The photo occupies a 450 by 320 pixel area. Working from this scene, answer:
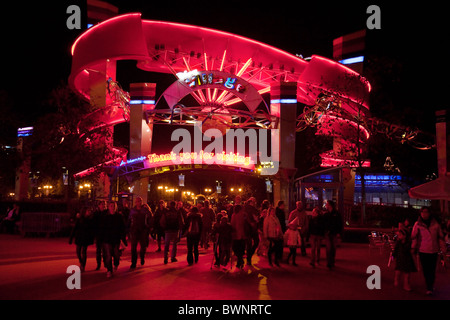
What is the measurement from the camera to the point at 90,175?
82.9ft

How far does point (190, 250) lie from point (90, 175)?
14.6 meters

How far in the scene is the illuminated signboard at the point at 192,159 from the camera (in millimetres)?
25031

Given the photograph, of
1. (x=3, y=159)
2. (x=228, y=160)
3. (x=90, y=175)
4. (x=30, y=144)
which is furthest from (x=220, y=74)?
(x=3, y=159)

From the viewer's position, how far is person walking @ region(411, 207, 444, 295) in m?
8.78

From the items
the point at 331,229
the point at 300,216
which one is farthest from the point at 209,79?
the point at 331,229

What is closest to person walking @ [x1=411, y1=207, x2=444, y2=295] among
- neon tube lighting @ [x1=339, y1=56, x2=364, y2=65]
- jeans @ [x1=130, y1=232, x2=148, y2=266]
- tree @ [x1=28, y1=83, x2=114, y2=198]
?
jeans @ [x1=130, y1=232, x2=148, y2=266]

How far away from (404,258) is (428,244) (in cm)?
63

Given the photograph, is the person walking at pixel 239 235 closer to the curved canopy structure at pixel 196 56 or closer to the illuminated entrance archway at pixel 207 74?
the illuminated entrance archway at pixel 207 74

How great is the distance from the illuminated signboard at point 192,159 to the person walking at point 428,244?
1681cm

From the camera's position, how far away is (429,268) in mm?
8789

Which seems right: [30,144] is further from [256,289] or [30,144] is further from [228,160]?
[256,289]

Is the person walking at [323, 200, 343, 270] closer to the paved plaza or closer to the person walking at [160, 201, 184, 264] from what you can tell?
the paved plaza

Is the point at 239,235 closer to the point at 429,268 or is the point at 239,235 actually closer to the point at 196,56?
the point at 429,268

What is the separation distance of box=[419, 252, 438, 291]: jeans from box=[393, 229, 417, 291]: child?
297mm
